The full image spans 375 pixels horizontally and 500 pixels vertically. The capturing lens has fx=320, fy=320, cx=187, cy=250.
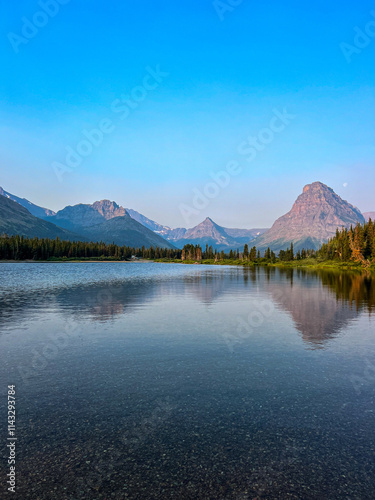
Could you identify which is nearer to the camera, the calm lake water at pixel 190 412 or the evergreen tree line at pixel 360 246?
the calm lake water at pixel 190 412

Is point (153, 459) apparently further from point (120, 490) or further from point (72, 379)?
point (72, 379)

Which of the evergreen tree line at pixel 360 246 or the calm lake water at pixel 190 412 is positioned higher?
the evergreen tree line at pixel 360 246

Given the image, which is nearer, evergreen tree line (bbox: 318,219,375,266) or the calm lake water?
the calm lake water

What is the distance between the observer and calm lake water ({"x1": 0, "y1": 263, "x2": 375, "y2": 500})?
7547mm

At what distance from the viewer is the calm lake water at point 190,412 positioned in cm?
755

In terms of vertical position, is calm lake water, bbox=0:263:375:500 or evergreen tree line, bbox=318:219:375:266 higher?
evergreen tree line, bbox=318:219:375:266

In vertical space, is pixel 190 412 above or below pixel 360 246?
below

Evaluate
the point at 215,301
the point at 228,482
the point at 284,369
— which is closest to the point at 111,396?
the point at 228,482

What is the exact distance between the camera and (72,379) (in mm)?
13773

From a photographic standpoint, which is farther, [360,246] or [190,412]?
[360,246]

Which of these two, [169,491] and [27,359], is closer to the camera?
[169,491]

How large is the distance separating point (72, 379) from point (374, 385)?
1278 centimetres

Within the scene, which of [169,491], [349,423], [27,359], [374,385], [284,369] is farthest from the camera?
[27,359]

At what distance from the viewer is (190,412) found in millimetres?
10852
